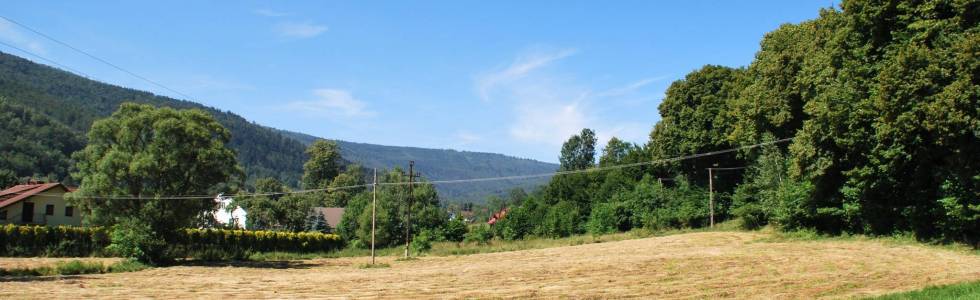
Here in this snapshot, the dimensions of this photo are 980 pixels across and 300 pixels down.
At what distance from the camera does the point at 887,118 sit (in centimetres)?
2806

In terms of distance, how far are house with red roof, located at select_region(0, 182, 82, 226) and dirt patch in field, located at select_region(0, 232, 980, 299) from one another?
3351 centimetres

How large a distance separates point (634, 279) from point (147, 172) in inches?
1134

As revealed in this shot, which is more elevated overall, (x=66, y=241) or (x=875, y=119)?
(x=875, y=119)

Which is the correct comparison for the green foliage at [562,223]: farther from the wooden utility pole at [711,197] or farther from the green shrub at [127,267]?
the green shrub at [127,267]

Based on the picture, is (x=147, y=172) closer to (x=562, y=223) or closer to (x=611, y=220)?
(x=611, y=220)

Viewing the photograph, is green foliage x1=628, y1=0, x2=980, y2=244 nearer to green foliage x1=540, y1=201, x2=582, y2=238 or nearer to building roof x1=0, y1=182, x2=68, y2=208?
green foliage x1=540, y1=201, x2=582, y2=238

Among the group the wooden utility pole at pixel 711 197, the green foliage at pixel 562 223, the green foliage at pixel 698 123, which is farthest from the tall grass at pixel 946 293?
the green foliage at pixel 562 223

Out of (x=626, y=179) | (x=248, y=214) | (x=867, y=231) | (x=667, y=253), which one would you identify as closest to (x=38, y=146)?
(x=248, y=214)

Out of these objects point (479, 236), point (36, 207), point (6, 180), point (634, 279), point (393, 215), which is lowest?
point (479, 236)

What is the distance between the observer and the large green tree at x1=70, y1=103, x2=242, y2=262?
3822 cm

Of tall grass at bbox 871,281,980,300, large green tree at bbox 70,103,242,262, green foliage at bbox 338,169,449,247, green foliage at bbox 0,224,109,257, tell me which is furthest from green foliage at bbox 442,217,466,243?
tall grass at bbox 871,281,980,300

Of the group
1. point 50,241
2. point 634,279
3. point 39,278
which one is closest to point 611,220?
point 634,279

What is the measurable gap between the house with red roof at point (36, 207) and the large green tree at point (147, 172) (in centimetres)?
2221

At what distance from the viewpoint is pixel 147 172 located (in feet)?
127
